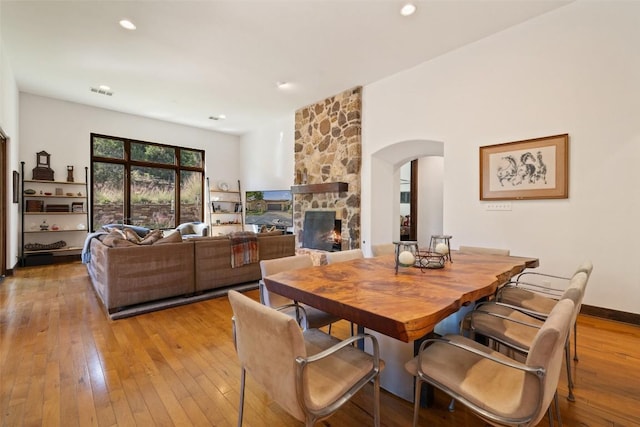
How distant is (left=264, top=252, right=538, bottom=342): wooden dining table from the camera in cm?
112

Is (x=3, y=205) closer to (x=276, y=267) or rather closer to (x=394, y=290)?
(x=276, y=267)

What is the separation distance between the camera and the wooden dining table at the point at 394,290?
44.2 inches

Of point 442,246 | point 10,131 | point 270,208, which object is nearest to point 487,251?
point 442,246

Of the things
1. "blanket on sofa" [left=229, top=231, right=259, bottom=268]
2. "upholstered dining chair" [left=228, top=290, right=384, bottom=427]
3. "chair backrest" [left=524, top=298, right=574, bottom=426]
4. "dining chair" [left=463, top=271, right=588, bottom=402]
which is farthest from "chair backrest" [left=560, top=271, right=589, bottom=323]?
"blanket on sofa" [left=229, top=231, right=259, bottom=268]

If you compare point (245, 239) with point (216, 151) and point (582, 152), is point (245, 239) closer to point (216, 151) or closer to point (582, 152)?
point (582, 152)

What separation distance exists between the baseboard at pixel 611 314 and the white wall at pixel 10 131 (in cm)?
763

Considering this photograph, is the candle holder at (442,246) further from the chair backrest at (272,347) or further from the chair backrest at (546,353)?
the chair backrest at (272,347)

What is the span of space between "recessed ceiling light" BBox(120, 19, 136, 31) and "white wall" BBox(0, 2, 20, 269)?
195cm

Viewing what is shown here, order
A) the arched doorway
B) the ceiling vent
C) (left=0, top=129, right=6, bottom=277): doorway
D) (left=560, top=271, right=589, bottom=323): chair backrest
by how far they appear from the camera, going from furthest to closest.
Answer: the ceiling vent → the arched doorway → (left=0, top=129, right=6, bottom=277): doorway → (left=560, top=271, right=589, bottom=323): chair backrest

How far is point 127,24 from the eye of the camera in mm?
3354

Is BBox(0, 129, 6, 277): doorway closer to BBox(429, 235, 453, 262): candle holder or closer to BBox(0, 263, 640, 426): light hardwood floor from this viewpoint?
BBox(0, 263, 640, 426): light hardwood floor

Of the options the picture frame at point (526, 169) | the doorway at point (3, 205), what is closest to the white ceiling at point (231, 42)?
the doorway at point (3, 205)

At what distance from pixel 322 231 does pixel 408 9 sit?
375 centimetres

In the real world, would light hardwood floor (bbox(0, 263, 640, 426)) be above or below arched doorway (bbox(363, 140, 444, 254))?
below
